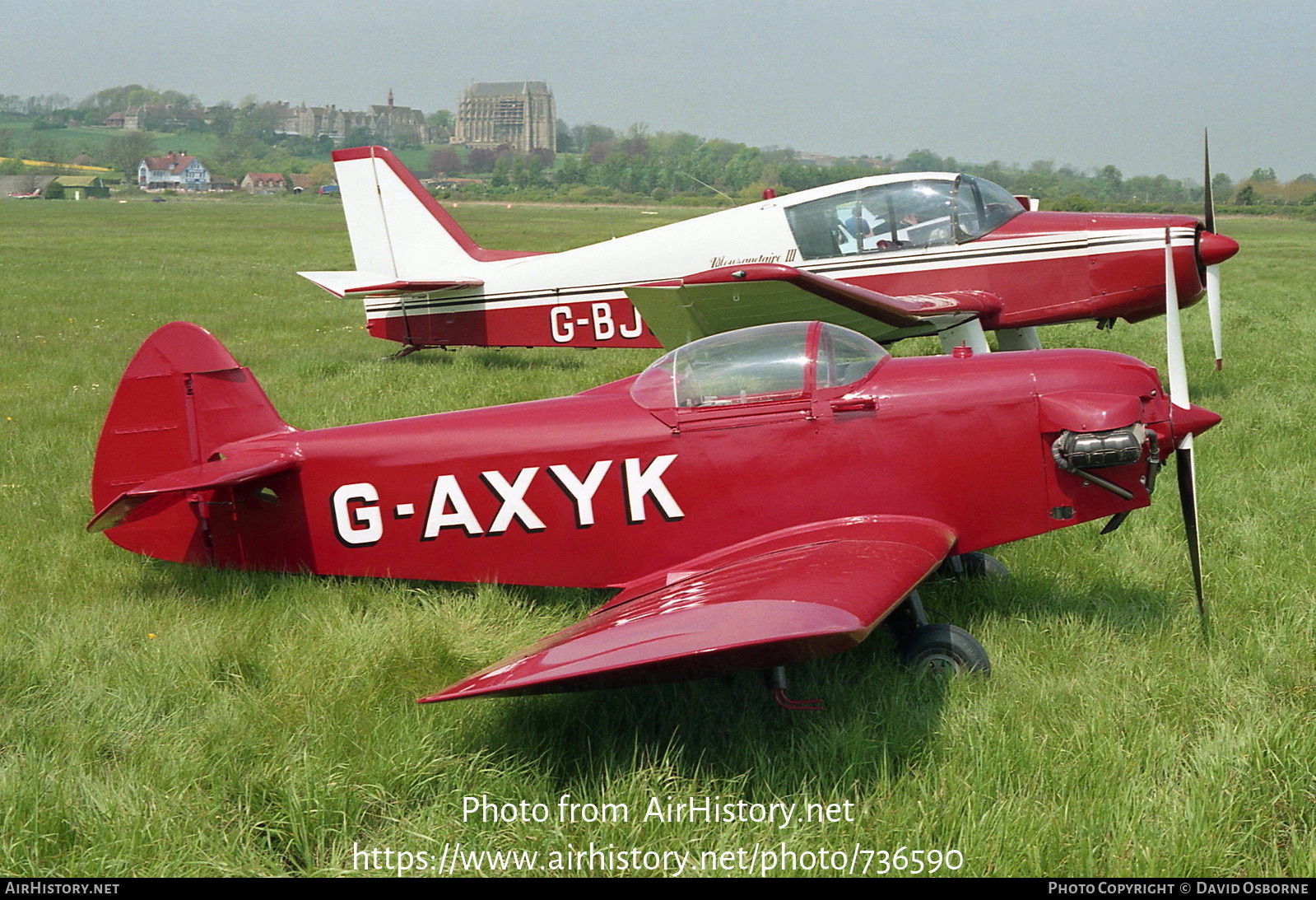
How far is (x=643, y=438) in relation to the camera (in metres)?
4.78

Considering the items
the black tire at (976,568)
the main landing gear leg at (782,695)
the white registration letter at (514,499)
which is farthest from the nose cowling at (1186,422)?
the white registration letter at (514,499)

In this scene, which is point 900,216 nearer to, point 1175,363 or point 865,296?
point 865,296

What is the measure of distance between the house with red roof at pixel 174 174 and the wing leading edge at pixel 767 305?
185494 mm

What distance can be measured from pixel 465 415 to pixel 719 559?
1.48 meters

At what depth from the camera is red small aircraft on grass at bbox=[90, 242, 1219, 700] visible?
14.9ft

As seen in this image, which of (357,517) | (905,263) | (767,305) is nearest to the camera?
(357,517)

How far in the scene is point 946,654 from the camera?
4.37 meters

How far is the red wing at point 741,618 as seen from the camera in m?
3.13

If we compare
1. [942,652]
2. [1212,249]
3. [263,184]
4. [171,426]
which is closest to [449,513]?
[171,426]

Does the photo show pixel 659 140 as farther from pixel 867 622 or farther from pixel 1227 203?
pixel 867 622

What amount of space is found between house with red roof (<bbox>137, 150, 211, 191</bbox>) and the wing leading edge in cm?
18549

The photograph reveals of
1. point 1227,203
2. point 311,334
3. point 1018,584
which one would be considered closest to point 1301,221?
point 1227,203

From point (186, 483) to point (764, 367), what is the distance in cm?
282

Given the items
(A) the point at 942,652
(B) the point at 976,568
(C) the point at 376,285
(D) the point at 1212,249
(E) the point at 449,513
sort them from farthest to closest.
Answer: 1. (C) the point at 376,285
2. (D) the point at 1212,249
3. (B) the point at 976,568
4. (E) the point at 449,513
5. (A) the point at 942,652
